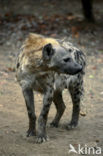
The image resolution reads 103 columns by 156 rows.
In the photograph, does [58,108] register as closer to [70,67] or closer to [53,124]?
[53,124]

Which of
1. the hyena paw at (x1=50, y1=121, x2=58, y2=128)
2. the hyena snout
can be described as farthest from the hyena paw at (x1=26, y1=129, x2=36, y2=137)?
the hyena snout

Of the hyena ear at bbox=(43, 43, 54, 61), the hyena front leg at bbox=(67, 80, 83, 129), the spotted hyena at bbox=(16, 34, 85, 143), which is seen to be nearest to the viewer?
the hyena ear at bbox=(43, 43, 54, 61)

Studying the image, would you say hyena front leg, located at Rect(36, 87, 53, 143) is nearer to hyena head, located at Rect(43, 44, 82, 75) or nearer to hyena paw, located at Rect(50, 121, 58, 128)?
Answer: hyena head, located at Rect(43, 44, 82, 75)

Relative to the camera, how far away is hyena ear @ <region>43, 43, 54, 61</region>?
4102mm

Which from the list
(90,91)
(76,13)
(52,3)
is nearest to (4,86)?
(90,91)

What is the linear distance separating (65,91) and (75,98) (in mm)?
1628

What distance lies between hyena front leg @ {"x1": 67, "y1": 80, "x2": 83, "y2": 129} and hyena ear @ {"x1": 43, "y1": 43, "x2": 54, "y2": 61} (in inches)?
39.4

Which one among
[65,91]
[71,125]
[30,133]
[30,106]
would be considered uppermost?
[30,106]

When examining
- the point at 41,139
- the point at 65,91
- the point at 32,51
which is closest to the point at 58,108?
the point at 41,139

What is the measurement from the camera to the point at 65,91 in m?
6.75

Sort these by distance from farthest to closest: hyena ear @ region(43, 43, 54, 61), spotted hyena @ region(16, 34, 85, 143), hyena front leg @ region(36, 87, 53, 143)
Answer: hyena front leg @ region(36, 87, 53, 143) < spotted hyena @ region(16, 34, 85, 143) < hyena ear @ region(43, 43, 54, 61)

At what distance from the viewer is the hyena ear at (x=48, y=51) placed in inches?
161

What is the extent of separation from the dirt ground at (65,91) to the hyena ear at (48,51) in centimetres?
112

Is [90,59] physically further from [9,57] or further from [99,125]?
[99,125]
